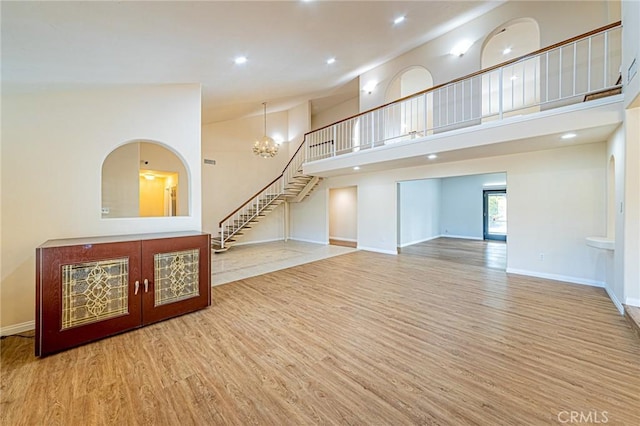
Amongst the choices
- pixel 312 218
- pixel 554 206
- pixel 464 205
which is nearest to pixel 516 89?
pixel 464 205

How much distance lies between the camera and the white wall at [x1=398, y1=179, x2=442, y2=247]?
29.1 ft

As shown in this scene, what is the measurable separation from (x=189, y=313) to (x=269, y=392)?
2.00 meters

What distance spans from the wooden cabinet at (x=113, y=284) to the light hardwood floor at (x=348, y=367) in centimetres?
18

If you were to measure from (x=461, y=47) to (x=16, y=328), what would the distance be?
9.01 metres

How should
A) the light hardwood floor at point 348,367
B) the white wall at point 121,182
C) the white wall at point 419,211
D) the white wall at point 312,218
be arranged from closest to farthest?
the light hardwood floor at point 348,367 < the white wall at point 121,182 < the white wall at point 419,211 < the white wall at point 312,218

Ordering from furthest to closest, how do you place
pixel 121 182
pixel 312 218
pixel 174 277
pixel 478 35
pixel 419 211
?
pixel 312 218
pixel 419 211
pixel 478 35
pixel 121 182
pixel 174 277

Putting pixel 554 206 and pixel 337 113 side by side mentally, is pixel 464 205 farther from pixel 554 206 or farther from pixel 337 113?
pixel 337 113

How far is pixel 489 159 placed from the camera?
560 centimetres

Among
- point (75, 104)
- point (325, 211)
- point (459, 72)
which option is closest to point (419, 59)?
point (459, 72)

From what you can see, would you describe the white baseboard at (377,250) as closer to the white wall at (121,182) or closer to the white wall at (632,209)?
the white wall at (632,209)

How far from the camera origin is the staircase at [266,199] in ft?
27.2

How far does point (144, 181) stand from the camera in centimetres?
910

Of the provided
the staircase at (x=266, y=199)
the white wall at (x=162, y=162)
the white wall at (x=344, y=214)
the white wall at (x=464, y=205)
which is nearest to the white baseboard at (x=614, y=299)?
the white wall at (x=464, y=205)

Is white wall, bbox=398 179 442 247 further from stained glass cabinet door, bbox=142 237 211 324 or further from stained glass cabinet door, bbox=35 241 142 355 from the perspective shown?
stained glass cabinet door, bbox=35 241 142 355
